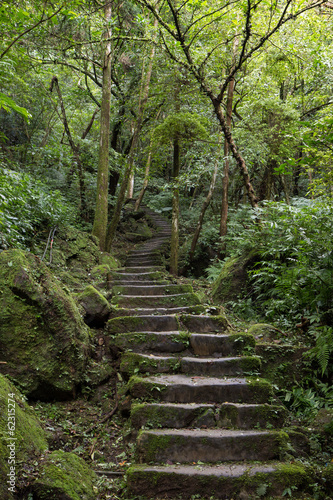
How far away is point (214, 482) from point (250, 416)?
85 cm

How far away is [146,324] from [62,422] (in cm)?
184

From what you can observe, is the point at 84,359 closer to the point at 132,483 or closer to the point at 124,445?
the point at 124,445

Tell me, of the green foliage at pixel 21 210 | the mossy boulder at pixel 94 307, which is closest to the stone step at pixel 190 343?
the mossy boulder at pixel 94 307

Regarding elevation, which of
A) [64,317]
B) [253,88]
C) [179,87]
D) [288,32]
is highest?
[288,32]

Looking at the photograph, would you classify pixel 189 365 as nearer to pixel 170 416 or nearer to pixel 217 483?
pixel 170 416

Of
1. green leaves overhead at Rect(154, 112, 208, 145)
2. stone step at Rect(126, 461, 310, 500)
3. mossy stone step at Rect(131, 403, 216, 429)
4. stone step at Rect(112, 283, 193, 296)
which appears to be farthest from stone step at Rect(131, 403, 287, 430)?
green leaves overhead at Rect(154, 112, 208, 145)

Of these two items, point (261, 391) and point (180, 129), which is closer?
point (261, 391)

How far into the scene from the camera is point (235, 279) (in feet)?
23.7

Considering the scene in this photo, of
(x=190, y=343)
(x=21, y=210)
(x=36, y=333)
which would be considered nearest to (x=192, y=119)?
(x=21, y=210)

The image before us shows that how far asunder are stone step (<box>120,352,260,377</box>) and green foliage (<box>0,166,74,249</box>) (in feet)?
7.79

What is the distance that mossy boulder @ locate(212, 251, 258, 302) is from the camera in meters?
7.09

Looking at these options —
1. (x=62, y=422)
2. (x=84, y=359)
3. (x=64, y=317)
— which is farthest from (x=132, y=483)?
(x=64, y=317)

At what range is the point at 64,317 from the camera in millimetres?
3959

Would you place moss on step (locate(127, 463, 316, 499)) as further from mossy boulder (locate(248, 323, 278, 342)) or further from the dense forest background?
mossy boulder (locate(248, 323, 278, 342))
